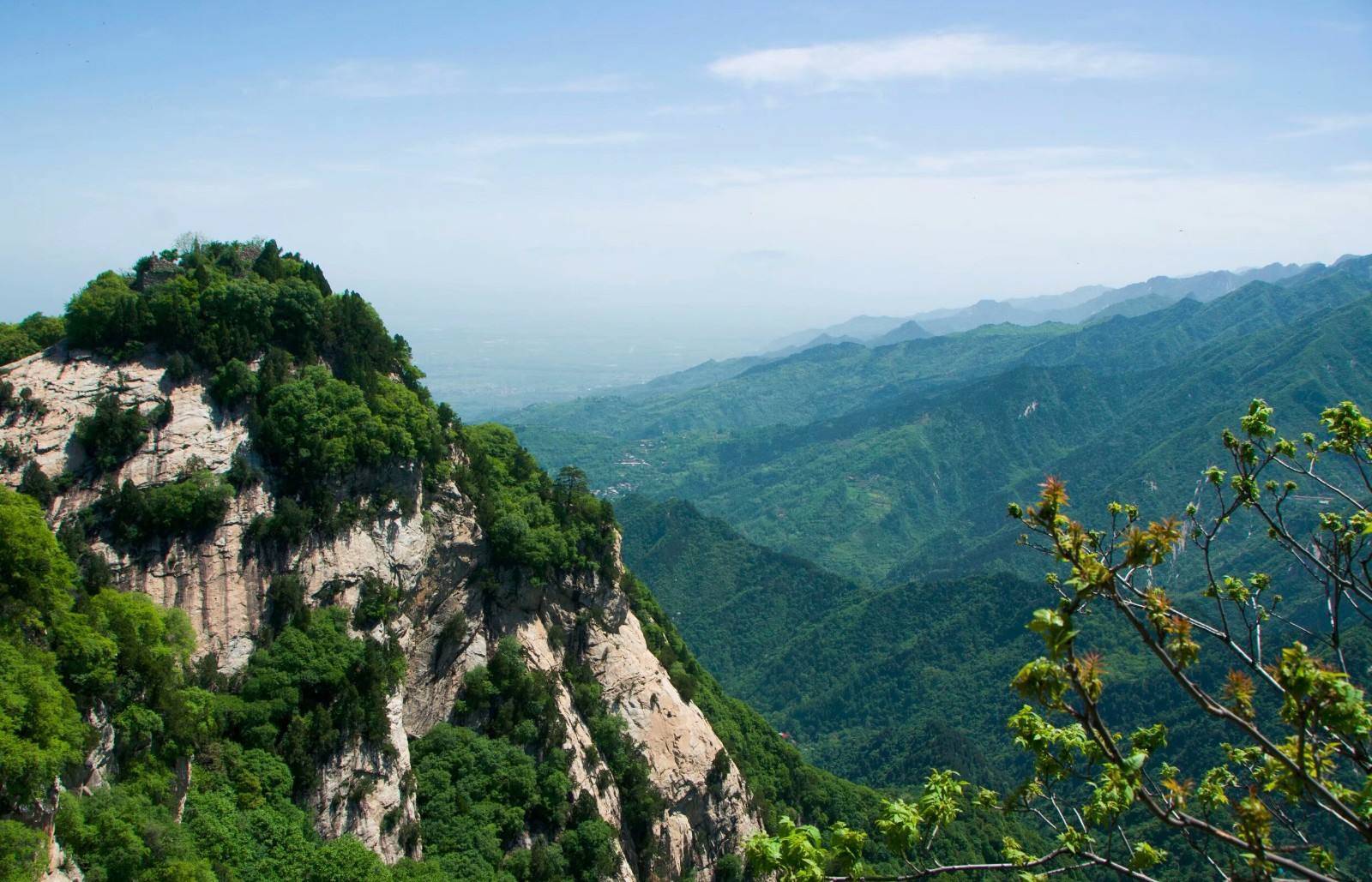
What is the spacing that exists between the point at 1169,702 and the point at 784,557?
3001 inches

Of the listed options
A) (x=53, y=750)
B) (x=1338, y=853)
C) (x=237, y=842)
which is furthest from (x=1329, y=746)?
(x=1338, y=853)

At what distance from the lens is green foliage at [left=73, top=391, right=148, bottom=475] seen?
33.1 m

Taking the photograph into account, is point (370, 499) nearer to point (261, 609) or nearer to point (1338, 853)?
point (261, 609)

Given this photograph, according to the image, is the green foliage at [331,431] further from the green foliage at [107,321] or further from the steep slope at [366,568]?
the green foliage at [107,321]

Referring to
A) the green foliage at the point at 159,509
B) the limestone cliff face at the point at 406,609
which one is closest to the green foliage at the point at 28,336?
the limestone cliff face at the point at 406,609

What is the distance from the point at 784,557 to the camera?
175250 mm

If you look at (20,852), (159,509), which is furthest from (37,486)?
(20,852)

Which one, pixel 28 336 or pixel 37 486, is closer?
pixel 37 486

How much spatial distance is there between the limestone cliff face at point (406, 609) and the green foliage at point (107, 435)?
1.42 feet

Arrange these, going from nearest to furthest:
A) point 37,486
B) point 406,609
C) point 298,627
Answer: point 37,486 < point 298,627 < point 406,609

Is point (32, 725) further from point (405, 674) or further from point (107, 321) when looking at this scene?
point (107, 321)

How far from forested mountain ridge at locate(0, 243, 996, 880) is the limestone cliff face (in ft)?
0.38

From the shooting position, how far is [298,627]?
33.9 meters

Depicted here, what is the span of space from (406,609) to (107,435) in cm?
1405
